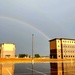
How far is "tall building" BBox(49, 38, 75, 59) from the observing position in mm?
78812

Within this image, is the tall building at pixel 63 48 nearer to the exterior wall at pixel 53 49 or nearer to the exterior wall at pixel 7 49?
the exterior wall at pixel 53 49

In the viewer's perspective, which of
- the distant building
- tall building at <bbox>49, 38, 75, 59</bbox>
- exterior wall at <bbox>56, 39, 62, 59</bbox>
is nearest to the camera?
exterior wall at <bbox>56, 39, 62, 59</bbox>

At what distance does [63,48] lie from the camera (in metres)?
80.6

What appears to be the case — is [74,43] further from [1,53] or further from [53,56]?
[1,53]

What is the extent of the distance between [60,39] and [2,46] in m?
32.5

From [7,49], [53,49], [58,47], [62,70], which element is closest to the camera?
[62,70]

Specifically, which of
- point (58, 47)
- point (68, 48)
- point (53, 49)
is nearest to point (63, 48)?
point (58, 47)

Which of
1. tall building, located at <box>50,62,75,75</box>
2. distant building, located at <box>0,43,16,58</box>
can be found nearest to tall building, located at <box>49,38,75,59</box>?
distant building, located at <box>0,43,16,58</box>

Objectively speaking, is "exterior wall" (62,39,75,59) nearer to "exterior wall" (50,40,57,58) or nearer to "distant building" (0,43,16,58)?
"exterior wall" (50,40,57,58)

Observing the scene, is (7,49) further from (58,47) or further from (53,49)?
(58,47)

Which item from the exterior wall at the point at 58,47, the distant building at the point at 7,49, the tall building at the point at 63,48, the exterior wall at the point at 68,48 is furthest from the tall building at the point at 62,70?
the distant building at the point at 7,49

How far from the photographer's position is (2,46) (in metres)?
89.0

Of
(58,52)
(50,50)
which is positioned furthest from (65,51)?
(50,50)

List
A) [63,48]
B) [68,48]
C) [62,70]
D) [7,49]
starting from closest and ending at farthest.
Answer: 1. [62,70]
2. [63,48]
3. [68,48]
4. [7,49]
